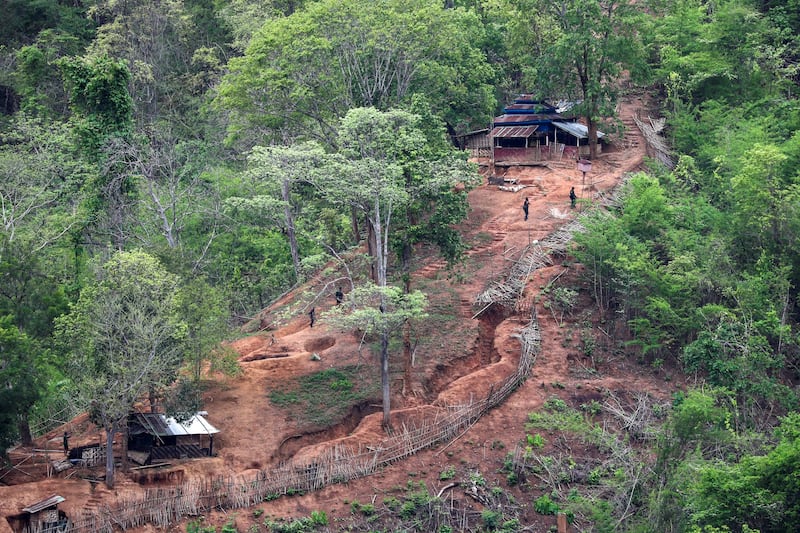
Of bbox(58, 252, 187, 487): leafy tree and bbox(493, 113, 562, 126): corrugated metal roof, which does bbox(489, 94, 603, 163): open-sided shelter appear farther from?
bbox(58, 252, 187, 487): leafy tree

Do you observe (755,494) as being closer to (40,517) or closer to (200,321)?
(200,321)

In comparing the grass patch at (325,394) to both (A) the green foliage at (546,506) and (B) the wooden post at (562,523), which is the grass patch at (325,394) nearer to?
(A) the green foliage at (546,506)

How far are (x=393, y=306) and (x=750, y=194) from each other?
1202 centimetres

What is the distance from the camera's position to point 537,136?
42.1m

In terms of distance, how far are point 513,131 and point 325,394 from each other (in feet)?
58.2

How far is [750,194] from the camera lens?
3100cm

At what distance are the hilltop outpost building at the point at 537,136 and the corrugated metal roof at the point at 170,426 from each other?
2108cm

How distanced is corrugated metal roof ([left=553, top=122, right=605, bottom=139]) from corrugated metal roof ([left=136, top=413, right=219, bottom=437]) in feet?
73.1

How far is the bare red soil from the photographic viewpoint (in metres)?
23.6

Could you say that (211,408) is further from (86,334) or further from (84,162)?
(84,162)

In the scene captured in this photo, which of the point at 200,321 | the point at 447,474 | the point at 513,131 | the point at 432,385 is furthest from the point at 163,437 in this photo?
the point at 513,131

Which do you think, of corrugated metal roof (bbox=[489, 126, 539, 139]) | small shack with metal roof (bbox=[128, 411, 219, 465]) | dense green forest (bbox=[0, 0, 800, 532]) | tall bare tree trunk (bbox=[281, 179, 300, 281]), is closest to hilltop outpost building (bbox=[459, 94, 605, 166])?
corrugated metal roof (bbox=[489, 126, 539, 139])

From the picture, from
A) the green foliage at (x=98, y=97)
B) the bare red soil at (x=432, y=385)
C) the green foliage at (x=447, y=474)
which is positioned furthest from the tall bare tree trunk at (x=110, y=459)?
the green foliage at (x=98, y=97)

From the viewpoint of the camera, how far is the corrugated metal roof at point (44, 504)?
21.8m
